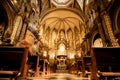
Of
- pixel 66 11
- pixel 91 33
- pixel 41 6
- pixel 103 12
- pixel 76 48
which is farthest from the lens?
pixel 76 48

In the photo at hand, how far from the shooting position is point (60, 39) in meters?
21.9

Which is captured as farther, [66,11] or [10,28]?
[66,11]

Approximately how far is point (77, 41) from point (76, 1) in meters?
7.56

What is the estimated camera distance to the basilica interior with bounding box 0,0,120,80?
322 cm

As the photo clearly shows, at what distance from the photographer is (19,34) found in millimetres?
9148

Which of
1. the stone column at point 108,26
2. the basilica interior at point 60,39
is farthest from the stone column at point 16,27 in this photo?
the stone column at point 108,26

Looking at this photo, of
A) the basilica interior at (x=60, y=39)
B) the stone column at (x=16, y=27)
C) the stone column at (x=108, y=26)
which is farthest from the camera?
the stone column at (x=16, y=27)

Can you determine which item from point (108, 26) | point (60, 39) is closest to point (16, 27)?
point (108, 26)

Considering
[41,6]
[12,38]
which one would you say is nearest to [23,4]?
[12,38]

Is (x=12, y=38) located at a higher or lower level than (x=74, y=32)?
lower

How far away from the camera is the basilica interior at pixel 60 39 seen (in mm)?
3223

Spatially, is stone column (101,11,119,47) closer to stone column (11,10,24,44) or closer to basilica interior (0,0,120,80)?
basilica interior (0,0,120,80)

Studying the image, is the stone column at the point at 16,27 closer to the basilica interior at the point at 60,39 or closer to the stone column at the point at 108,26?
the basilica interior at the point at 60,39

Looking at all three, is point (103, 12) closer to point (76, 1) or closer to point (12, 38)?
point (12, 38)
